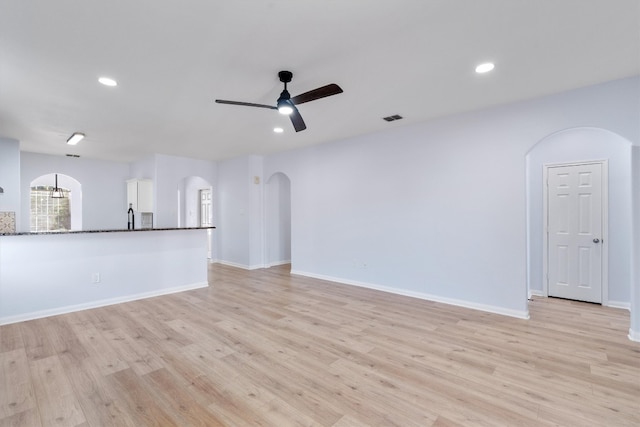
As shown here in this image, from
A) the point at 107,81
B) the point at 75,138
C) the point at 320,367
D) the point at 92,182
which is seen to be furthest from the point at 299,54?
the point at 92,182

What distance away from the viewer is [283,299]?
452 cm

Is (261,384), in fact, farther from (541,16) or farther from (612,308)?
(612,308)

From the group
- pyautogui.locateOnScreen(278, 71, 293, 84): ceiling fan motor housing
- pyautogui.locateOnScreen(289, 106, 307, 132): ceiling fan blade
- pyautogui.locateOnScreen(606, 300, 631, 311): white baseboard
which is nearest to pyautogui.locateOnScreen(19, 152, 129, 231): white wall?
pyautogui.locateOnScreen(289, 106, 307, 132): ceiling fan blade

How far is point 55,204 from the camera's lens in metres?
8.13

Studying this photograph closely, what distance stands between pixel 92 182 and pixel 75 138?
2649mm

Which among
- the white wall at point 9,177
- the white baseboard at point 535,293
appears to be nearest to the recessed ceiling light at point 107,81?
the white wall at point 9,177

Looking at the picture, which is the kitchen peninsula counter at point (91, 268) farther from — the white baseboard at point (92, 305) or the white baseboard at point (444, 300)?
the white baseboard at point (444, 300)

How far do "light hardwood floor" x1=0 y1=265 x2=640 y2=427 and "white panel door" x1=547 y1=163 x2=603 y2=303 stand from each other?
43 centimetres

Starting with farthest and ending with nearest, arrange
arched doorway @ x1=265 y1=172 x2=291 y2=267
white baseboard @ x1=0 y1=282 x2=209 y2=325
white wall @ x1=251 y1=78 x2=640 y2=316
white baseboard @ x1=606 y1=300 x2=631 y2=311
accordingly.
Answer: arched doorway @ x1=265 y1=172 x2=291 y2=267, white baseboard @ x1=606 y1=300 x2=631 y2=311, white baseboard @ x1=0 y1=282 x2=209 y2=325, white wall @ x1=251 y1=78 x2=640 y2=316

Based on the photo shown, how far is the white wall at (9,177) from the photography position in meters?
5.02

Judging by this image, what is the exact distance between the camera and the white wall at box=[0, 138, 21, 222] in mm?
5020

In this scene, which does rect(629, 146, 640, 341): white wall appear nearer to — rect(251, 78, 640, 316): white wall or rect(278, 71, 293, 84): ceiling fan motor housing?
rect(251, 78, 640, 316): white wall

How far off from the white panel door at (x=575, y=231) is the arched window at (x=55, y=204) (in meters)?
10.1

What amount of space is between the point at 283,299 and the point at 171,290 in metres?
1.95
